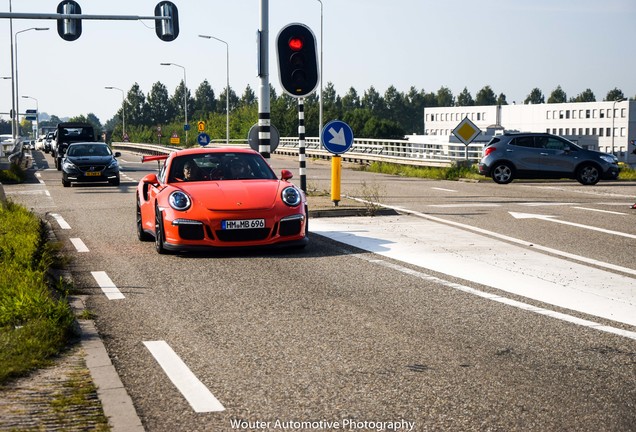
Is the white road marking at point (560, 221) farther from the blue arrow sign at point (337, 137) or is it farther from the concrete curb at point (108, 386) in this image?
the concrete curb at point (108, 386)

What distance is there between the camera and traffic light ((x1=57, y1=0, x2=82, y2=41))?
26.8 m

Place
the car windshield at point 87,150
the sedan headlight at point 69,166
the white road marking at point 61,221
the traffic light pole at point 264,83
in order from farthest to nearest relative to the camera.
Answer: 1. the car windshield at point 87,150
2. the sedan headlight at point 69,166
3. the traffic light pole at point 264,83
4. the white road marking at point 61,221

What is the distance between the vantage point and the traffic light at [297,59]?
56.3ft

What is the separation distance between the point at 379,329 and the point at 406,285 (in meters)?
2.14

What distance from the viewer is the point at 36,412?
4773 millimetres

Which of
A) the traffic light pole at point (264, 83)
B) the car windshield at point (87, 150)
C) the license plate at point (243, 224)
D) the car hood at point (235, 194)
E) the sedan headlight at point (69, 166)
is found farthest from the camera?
the car windshield at point (87, 150)

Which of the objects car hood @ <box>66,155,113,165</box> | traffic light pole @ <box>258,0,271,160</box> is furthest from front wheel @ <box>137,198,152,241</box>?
car hood @ <box>66,155,113,165</box>

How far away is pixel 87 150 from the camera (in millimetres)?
30172

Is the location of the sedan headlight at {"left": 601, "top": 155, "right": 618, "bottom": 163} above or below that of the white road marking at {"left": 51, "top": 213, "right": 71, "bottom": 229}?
above

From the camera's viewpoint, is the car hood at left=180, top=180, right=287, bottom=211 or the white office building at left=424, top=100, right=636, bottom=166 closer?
the car hood at left=180, top=180, right=287, bottom=211

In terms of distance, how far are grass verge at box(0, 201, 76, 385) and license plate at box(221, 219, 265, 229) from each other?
2.06m

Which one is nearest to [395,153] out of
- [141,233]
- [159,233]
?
[141,233]

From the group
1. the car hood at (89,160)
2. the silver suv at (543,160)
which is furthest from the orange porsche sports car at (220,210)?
the silver suv at (543,160)

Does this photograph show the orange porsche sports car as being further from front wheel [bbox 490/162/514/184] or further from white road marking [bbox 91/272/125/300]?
front wheel [bbox 490/162/514/184]
